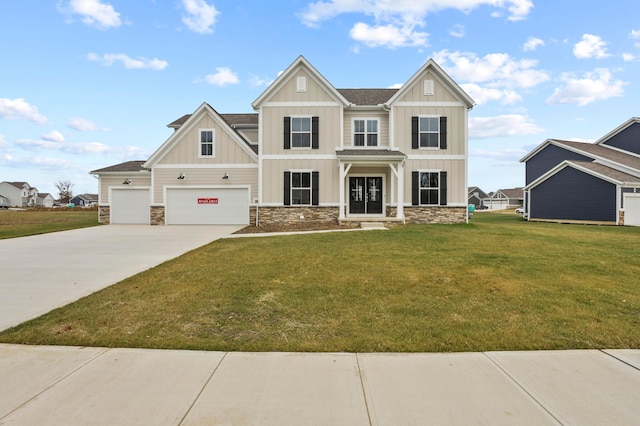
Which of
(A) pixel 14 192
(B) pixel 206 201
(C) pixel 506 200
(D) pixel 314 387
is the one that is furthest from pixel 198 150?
(A) pixel 14 192

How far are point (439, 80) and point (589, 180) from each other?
42.4ft

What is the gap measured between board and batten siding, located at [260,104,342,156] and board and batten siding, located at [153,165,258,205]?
67.3 inches

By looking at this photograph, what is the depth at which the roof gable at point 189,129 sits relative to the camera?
19.3m

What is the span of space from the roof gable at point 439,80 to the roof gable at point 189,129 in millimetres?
8237

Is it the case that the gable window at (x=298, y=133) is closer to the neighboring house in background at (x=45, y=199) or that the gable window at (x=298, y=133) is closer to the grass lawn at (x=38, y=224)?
the grass lawn at (x=38, y=224)

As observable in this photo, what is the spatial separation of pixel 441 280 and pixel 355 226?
10.5 m

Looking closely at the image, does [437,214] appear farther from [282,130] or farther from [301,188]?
[282,130]

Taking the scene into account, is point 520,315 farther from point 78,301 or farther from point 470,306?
point 78,301

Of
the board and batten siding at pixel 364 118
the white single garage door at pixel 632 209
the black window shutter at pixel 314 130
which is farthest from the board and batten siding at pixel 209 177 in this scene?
the white single garage door at pixel 632 209

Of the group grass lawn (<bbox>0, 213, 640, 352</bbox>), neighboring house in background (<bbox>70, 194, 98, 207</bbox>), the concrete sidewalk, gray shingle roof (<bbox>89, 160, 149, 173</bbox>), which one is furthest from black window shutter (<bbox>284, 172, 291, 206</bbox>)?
neighboring house in background (<bbox>70, 194, 98, 207</bbox>)

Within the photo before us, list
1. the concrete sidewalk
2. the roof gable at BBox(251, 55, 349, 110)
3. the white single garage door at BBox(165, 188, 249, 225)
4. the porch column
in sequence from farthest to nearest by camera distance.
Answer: the white single garage door at BBox(165, 188, 249, 225) → the roof gable at BBox(251, 55, 349, 110) → the porch column → the concrete sidewalk

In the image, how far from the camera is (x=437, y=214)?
19.2m

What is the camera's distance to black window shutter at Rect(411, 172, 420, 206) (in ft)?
62.9

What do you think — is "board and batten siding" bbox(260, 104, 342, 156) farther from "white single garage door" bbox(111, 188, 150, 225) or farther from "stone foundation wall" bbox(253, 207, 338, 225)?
"white single garage door" bbox(111, 188, 150, 225)
